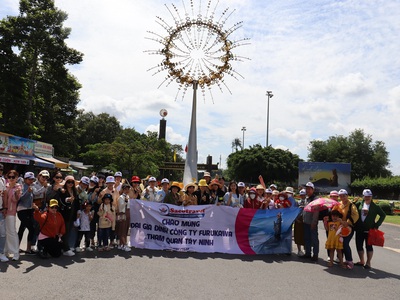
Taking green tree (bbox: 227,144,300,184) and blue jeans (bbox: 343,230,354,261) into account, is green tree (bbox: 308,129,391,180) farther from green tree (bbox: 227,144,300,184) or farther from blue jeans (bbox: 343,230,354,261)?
blue jeans (bbox: 343,230,354,261)

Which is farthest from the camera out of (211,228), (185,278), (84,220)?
(211,228)

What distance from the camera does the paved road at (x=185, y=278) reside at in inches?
238

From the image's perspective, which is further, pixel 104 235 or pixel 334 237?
pixel 104 235

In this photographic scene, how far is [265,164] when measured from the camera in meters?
62.7

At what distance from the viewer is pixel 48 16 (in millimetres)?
33688

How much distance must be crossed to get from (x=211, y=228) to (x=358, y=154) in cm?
7775

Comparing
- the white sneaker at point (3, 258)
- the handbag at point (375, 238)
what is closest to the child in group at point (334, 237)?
the handbag at point (375, 238)

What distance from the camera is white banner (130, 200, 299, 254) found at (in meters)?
9.70

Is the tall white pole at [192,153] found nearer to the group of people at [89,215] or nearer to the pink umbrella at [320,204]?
the group of people at [89,215]

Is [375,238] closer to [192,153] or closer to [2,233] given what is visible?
[2,233]

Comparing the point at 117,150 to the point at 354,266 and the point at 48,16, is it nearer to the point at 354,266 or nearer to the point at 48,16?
the point at 48,16

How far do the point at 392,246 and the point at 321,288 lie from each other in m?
7.83

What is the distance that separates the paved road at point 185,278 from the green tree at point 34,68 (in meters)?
27.9

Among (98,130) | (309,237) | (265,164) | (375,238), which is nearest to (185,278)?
(309,237)
